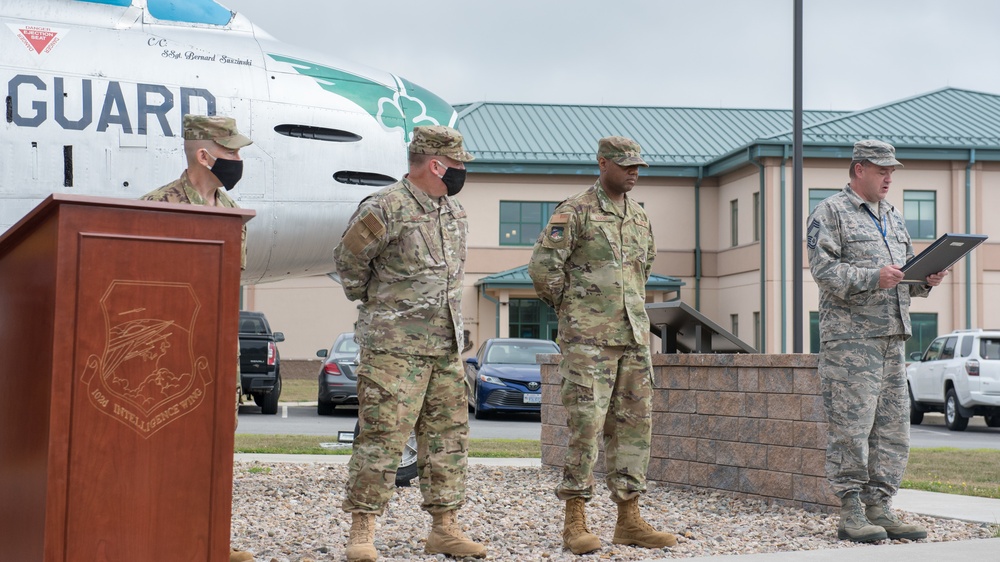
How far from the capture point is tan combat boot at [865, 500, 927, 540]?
242 inches

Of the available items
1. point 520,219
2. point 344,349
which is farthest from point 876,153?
point 520,219

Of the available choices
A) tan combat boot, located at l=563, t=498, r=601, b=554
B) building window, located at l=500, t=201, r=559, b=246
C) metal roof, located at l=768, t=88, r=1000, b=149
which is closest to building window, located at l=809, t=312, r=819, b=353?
metal roof, located at l=768, t=88, r=1000, b=149

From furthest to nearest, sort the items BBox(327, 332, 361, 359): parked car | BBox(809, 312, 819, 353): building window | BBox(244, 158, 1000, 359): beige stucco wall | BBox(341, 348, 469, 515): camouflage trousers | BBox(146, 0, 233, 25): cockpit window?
1. BBox(244, 158, 1000, 359): beige stucco wall
2. BBox(809, 312, 819, 353): building window
3. BBox(327, 332, 361, 359): parked car
4. BBox(146, 0, 233, 25): cockpit window
5. BBox(341, 348, 469, 515): camouflage trousers

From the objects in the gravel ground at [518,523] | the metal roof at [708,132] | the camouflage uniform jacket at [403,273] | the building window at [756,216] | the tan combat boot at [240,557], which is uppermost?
the metal roof at [708,132]

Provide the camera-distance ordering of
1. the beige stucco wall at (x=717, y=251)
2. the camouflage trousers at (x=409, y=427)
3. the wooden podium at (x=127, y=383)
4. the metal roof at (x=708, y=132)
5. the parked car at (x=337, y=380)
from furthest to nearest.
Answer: the metal roof at (x=708, y=132), the beige stucco wall at (x=717, y=251), the parked car at (x=337, y=380), the camouflage trousers at (x=409, y=427), the wooden podium at (x=127, y=383)

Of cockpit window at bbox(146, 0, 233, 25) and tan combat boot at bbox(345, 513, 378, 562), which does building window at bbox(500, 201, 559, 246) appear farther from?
tan combat boot at bbox(345, 513, 378, 562)

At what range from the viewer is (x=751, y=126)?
4034 centimetres

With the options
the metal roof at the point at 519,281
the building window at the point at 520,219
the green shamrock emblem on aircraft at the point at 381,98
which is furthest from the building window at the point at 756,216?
the green shamrock emblem on aircraft at the point at 381,98

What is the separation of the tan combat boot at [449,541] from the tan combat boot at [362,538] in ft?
1.10

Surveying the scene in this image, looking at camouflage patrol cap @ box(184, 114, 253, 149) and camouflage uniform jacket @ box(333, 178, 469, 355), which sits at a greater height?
camouflage patrol cap @ box(184, 114, 253, 149)

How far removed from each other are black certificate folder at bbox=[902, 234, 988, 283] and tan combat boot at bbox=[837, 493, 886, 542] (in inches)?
47.6

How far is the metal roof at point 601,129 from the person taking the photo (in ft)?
118

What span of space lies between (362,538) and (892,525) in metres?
2.87

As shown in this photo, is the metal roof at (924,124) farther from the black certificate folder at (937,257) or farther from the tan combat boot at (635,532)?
the tan combat boot at (635,532)
